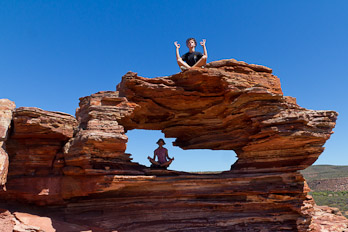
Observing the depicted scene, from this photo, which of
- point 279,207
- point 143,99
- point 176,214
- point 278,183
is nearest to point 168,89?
point 143,99

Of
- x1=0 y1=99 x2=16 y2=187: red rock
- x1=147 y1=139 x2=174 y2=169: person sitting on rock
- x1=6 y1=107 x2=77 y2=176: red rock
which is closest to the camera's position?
x1=0 y1=99 x2=16 y2=187: red rock

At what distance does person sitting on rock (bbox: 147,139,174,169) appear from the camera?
15086mm

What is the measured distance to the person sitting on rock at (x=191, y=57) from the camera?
15398 mm

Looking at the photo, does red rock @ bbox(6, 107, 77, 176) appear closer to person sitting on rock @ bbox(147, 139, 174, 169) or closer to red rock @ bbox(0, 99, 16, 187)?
red rock @ bbox(0, 99, 16, 187)

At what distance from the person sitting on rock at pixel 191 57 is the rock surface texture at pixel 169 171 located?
105 cm

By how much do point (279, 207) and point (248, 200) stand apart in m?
1.53

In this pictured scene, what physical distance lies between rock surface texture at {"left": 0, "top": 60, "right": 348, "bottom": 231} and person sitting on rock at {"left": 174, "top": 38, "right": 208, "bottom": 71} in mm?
1053

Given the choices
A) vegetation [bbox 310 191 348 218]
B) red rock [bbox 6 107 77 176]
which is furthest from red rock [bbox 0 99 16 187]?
vegetation [bbox 310 191 348 218]

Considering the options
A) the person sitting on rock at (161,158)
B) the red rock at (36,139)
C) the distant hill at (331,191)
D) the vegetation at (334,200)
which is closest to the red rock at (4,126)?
the red rock at (36,139)

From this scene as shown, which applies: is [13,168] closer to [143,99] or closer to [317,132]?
[143,99]

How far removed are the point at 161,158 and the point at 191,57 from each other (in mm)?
5941

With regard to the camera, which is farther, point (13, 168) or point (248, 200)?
point (248, 200)

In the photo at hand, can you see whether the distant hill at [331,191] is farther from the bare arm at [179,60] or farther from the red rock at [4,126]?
the red rock at [4,126]

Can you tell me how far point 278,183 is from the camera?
13.7 m
